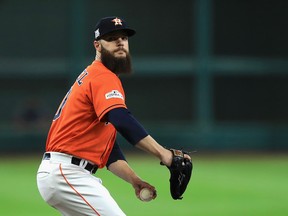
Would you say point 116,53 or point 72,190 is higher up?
point 116,53

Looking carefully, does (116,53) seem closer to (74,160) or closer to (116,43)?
(116,43)

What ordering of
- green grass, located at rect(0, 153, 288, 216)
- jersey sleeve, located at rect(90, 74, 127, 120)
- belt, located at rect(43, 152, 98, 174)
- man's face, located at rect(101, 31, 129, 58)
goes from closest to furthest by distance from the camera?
jersey sleeve, located at rect(90, 74, 127, 120)
belt, located at rect(43, 152, 98, 174)
man's face, located at rect(101, 31, 129, 58)
green grass, located at rect(0, 153, 288, 216)

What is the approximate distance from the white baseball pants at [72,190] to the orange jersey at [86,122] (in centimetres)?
10

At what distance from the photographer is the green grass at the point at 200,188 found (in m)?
10.4

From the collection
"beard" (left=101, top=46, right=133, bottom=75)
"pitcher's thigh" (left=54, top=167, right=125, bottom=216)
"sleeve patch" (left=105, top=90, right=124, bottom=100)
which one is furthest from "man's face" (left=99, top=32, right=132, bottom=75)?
"pitcher's thigh" (left=54, top=167, right=125, bottom=216)

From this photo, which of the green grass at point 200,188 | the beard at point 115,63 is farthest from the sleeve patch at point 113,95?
the green grass at point 200,188

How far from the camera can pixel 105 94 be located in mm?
5215

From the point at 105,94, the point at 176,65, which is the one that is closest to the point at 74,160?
the point at 105,94

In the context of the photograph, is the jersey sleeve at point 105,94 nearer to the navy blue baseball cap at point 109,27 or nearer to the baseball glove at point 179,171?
the navy blue baseball cap at point 109,27

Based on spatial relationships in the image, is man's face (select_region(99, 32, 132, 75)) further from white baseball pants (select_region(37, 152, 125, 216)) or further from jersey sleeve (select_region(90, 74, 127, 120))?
white baseball pants (select_region(37, 152, 125, 216))

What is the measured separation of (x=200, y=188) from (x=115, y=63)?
772 centimetres

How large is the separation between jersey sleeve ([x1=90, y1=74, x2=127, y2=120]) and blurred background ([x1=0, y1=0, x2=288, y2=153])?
51.2 ft

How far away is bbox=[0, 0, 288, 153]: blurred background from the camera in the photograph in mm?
21375

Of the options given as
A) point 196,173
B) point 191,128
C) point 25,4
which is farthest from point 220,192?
point 25,4
